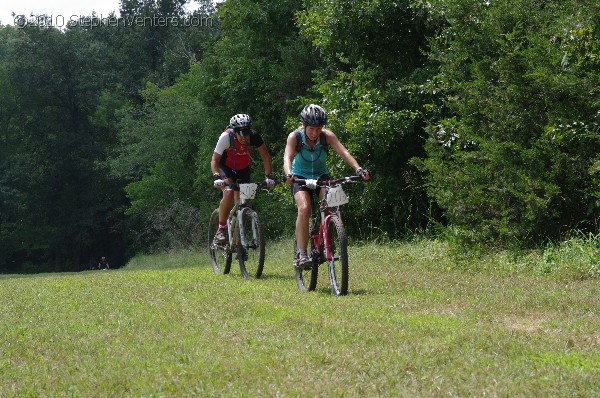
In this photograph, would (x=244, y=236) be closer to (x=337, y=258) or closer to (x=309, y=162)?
(x=309, y=162)

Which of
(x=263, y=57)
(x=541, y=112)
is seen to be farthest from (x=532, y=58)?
(x=263, y=57)

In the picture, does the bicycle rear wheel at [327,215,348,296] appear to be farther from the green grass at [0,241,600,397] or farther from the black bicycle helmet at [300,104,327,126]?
the black bicycle helmet at [300,104,327,126]

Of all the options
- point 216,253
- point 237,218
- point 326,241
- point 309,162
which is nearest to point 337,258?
point 326,241

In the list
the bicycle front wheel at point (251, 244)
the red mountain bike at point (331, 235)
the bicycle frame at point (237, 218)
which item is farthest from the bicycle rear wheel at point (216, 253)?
the red mountain bike at point (331, 235)

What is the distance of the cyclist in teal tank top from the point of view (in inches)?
376

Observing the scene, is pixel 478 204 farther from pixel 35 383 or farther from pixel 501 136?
pixel 35 383

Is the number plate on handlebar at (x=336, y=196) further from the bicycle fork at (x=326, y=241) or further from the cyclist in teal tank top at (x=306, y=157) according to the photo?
the cyclist in teal tank top at (x=306, y=157)

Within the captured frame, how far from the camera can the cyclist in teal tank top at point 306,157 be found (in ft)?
31.3

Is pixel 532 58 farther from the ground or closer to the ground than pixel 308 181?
farther from the ground

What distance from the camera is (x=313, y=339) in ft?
20.8

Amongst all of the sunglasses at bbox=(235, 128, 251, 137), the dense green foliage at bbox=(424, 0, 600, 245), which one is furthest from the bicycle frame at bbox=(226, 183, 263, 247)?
the dense green foliage at bbox=(424, 0, 600, 245)

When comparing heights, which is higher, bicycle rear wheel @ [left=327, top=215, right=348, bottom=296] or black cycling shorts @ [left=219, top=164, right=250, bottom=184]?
black cycling shorts @ [left=219, top=164, right=250, bottom=184]

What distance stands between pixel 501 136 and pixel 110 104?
52.1 meters

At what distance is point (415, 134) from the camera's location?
17.7m
